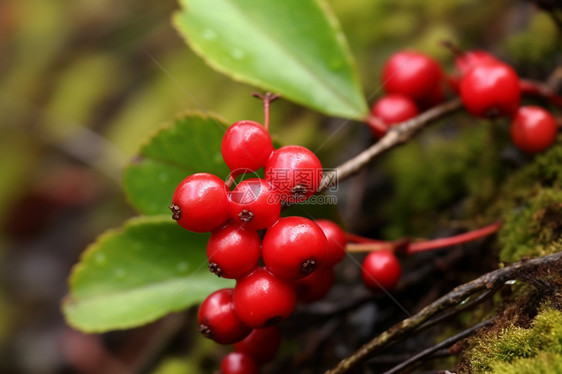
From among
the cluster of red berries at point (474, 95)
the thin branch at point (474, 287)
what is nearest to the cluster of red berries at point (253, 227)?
the thin branch at point (474, 287)

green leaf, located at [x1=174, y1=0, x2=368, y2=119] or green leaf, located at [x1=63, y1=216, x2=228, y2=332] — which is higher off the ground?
green leaf, located at [x1=174, y1=0, x2=368, y2=119]

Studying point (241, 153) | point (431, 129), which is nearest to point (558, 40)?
point (431, 129)

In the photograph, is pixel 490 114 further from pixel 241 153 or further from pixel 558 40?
pixel 241 153

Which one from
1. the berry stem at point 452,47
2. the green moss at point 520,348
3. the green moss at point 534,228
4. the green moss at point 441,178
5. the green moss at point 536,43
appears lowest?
the green moss at point 520,348

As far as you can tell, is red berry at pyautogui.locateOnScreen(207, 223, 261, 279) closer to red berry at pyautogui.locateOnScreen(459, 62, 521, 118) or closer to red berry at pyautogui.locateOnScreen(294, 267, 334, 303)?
red berry at pyautogui.locateOnScreen(294, 267, 334, 303)

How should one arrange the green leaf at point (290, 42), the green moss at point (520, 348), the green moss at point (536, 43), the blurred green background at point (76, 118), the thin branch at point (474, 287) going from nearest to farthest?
1. the green moss at point (520, 348)
2. the thin branch at point (474, 287)
3. the green leaf at point (290, 42)
4. the green moss at point (536, 43)
5. the blurred green background at point (76, 118)

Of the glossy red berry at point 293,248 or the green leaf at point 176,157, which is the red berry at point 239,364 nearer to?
the glossy red berry at point 293,248

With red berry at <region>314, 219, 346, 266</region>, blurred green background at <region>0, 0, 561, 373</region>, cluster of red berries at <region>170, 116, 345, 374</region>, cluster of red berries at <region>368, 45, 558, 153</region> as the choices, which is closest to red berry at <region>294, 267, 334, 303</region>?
red berry at <region>314, 219, 346, 266</region>
